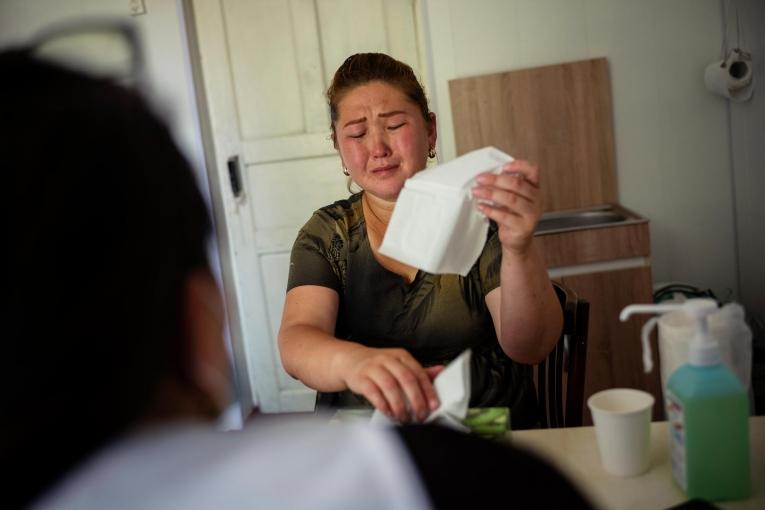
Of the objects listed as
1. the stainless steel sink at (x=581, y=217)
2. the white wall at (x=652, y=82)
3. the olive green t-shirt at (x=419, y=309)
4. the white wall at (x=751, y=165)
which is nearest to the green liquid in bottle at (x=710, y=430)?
the olive green t-shirt at (x=419, y=309)

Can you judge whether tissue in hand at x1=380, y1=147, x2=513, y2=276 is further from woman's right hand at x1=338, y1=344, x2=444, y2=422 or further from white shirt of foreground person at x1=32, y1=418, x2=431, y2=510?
white shirt of foreground person at x1=32, y1=418, x2=431, y2=510

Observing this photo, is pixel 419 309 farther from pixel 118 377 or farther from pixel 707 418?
pixel 118 377

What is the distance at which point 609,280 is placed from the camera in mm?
2088

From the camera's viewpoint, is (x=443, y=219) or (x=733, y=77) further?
(x=733, y=77)

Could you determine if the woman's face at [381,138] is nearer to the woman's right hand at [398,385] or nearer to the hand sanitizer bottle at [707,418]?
the woman's right hand at [398,385]

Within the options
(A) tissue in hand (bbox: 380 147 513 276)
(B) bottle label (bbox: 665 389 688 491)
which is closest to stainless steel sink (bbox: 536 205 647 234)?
(A) tissue in hand (bbox: 380 147 513 276)

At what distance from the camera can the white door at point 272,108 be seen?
Result: 2701 mm

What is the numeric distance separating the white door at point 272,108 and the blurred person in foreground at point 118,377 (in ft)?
7.91

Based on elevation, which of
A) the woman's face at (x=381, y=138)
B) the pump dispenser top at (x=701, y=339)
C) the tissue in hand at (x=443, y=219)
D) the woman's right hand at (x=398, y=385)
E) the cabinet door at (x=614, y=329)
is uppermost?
the woman's face at (x=381, y=138)

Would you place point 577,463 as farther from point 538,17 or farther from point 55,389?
point 538,17

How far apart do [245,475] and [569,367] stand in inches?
32.3

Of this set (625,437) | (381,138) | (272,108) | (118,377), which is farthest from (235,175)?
(118,377)

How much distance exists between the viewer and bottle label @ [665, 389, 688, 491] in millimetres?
667

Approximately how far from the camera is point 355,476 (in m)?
0.37
